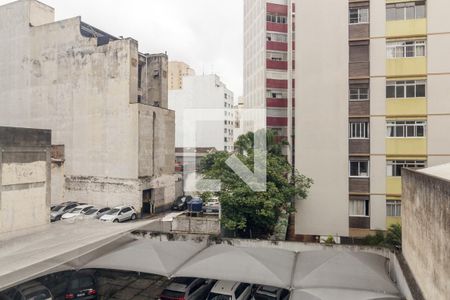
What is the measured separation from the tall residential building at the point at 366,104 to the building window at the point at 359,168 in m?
0.05

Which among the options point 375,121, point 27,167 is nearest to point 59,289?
point 27,167

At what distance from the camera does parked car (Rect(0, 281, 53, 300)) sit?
34.7 feet

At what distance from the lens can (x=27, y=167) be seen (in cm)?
1441

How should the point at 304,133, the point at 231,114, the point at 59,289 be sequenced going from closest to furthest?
the point at 59,289, the point at 304,133, the point at 231,114

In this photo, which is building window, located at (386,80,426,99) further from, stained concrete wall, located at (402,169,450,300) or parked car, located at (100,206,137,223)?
parked car, located at (100,206,137,223)

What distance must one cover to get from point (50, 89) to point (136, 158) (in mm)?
10429

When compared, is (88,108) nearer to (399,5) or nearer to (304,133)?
(304,133)

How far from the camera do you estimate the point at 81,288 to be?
11.6 m

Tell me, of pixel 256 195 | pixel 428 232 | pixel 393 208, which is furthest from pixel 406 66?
pixel 428 232

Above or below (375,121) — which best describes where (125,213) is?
below

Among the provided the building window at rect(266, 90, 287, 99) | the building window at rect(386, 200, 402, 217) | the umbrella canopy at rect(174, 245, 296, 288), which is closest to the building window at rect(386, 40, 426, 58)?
the building window at rect(386, 200, 402, 217)

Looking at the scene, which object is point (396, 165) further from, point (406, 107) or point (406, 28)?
point (406, 28)

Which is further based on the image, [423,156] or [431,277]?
[423,156]

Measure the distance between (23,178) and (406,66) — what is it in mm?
18969
